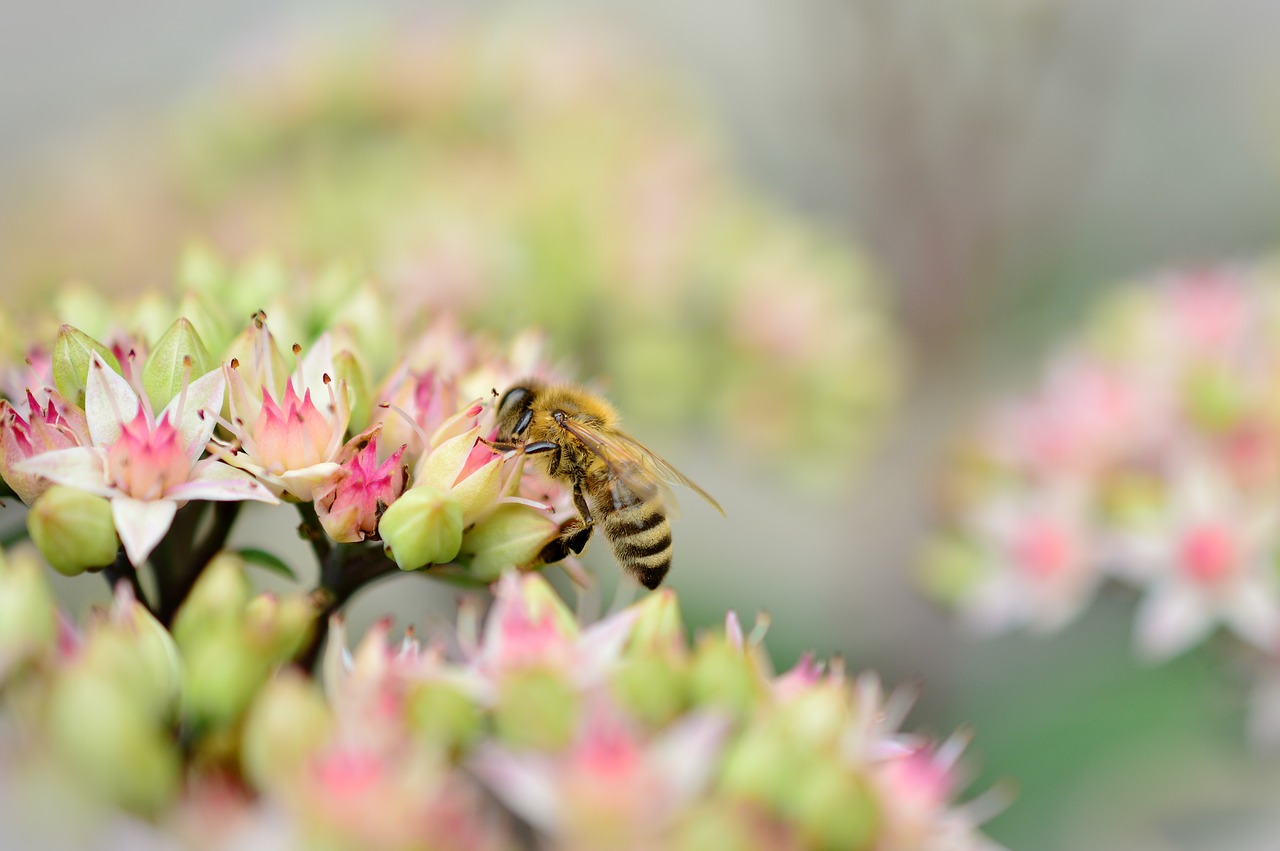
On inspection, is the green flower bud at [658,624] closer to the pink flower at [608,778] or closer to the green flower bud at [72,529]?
the pink flower at [608,778]

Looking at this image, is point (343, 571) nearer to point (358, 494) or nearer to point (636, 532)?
point (358, 494)

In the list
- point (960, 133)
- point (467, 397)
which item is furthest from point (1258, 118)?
point (467, 397)

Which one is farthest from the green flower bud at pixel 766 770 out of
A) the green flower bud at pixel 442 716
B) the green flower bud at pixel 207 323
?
the green flower bud at pixel 207 323

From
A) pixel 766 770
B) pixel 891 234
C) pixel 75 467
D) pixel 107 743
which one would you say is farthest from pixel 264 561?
pixel 891 234

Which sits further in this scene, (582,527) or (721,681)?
(582,527)

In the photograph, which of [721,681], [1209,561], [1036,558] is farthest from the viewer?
[1036,558]

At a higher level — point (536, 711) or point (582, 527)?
point (582, 527)

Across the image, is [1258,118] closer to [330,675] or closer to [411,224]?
[411,224]
